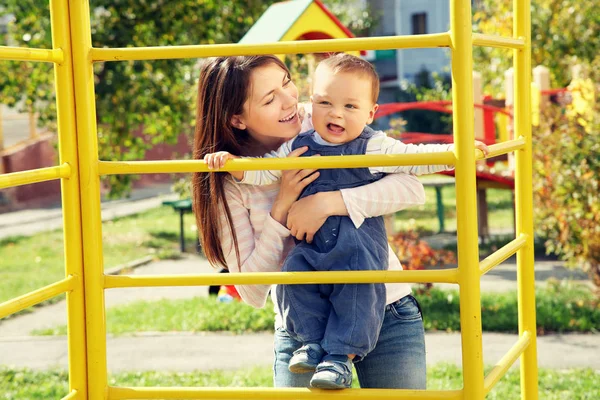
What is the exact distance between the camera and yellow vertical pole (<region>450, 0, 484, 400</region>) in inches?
90.6

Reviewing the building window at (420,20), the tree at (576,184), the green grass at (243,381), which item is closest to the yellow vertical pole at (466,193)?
the green grass at (243,381)

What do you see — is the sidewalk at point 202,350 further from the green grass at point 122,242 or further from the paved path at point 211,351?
the green grass at point 122,242

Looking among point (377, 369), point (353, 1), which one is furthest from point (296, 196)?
point (353, 1)

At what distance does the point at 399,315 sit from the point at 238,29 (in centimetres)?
755

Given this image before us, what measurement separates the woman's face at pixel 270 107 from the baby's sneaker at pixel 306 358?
1.82ft

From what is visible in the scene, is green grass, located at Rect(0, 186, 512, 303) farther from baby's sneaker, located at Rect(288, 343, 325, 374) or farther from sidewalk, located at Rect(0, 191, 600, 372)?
baby's sneaker, located at Rect(288, 343, 325, 374)

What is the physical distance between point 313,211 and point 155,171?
1.34ft

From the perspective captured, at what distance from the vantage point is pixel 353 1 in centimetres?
2292

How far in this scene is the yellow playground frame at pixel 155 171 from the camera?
230 cm

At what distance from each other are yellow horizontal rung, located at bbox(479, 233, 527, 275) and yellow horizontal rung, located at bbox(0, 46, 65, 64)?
1.18 metres

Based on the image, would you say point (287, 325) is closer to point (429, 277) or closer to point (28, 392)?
point (429, 277)

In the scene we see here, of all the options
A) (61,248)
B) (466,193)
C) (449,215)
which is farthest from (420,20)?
(466,193)

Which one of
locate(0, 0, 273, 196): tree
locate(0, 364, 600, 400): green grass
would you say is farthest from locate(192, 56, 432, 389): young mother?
locate(0, 0, 273, 196): tree

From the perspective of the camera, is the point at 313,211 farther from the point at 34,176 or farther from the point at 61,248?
the point at 61,248
